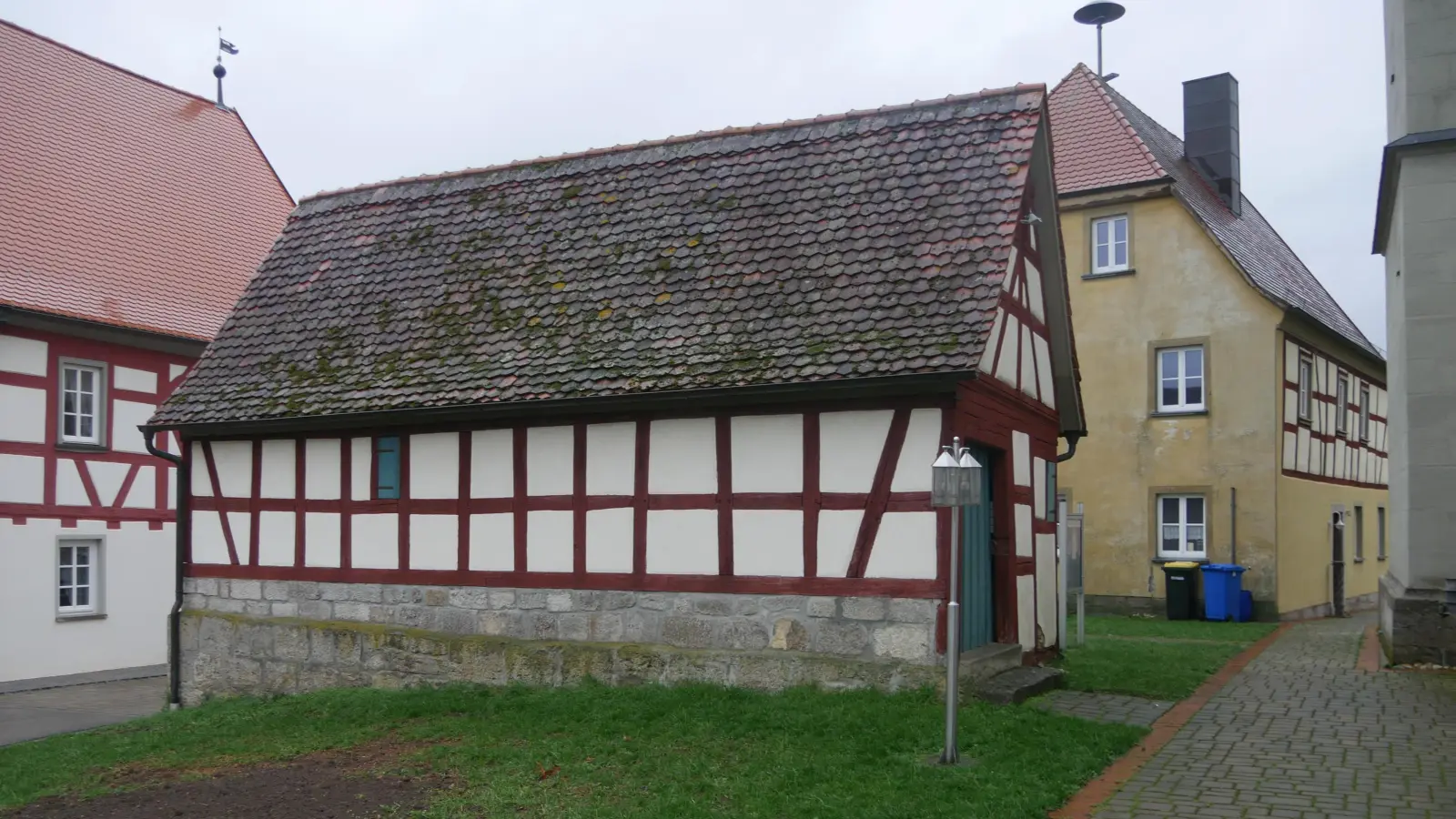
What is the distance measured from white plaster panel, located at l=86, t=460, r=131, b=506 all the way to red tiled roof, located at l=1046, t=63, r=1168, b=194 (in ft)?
55.6

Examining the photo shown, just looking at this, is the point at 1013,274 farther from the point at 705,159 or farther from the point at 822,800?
the point at 822,800

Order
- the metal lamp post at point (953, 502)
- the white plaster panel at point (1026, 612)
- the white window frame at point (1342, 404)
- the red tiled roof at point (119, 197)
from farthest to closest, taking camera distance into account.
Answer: the white window frame at point (1342, 404), the red tiled roof at point (119, 197), the white plaster panel at point (1026, 612), the metal lamp post at point (953, 502)

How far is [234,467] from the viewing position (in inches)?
610

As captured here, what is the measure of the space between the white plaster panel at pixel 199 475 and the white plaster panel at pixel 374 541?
242 cm

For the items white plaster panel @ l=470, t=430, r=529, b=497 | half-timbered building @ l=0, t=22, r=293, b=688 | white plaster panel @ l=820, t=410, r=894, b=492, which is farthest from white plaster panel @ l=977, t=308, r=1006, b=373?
half-timbered building @ l=0, t=22, r=293, b=688

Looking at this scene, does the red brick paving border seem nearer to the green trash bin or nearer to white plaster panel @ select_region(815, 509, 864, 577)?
white plaster panel @ select_region(815, 509, 864, 577)

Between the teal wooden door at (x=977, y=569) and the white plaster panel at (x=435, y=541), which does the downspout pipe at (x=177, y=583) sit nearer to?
the white plaster panel at (x=435, y=541)

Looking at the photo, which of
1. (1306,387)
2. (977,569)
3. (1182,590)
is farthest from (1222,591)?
(977,569)

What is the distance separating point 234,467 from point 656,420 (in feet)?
19.8

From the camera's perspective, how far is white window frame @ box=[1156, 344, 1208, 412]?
23141mm

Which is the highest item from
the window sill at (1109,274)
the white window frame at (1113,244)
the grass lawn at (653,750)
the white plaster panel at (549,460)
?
the white window frame at (1113,244)

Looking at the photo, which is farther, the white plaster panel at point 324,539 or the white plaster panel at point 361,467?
the white plaster panel at point 324,539

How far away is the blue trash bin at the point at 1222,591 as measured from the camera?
21.8 metres

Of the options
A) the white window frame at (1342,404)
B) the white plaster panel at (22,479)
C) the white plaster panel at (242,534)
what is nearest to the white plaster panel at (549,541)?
the white plaster panel at (242,534)
